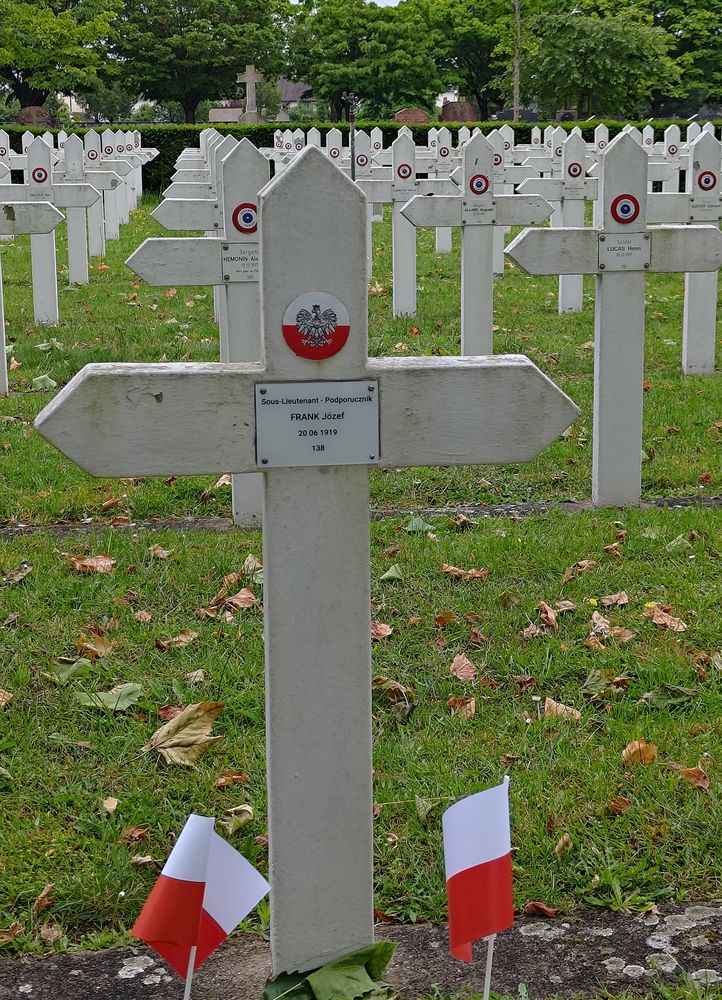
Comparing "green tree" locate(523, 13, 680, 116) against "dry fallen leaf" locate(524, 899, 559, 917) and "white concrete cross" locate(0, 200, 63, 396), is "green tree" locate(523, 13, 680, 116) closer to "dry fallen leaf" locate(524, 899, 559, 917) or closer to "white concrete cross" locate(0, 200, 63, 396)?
"white concrete cross" locate(0, 200, 63, 396)

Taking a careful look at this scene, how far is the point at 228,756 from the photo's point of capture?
3.93 metres

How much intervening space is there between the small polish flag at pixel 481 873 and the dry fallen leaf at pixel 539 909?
69 cm

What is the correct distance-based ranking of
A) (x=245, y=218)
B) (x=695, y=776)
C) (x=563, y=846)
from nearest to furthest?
(x=563, y=846), (x=695, y=776), (x=245, y=218)

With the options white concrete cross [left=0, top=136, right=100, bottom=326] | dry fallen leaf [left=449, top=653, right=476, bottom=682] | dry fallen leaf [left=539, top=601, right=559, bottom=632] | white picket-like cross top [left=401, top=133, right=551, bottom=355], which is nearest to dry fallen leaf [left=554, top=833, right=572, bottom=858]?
dry fallen leaf [left=449, top=653, right=476, bottom=682]

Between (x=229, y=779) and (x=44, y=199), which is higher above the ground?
(x=44, y=199)

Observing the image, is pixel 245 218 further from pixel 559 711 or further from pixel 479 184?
pixel 479 184

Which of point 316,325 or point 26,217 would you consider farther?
point 26,217

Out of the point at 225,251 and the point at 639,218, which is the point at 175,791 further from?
the point at 639,218

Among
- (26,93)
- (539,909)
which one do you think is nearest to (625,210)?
(539,909)

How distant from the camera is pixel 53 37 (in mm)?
44344

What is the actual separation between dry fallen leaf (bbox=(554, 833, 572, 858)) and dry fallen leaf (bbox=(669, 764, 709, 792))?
0.47 meters

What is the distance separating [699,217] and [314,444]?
7.72 metres

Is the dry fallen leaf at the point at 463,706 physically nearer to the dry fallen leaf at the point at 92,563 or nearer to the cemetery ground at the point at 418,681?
the cemetery ground at the point at 418,681

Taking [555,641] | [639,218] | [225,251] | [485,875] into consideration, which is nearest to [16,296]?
[225,251]
